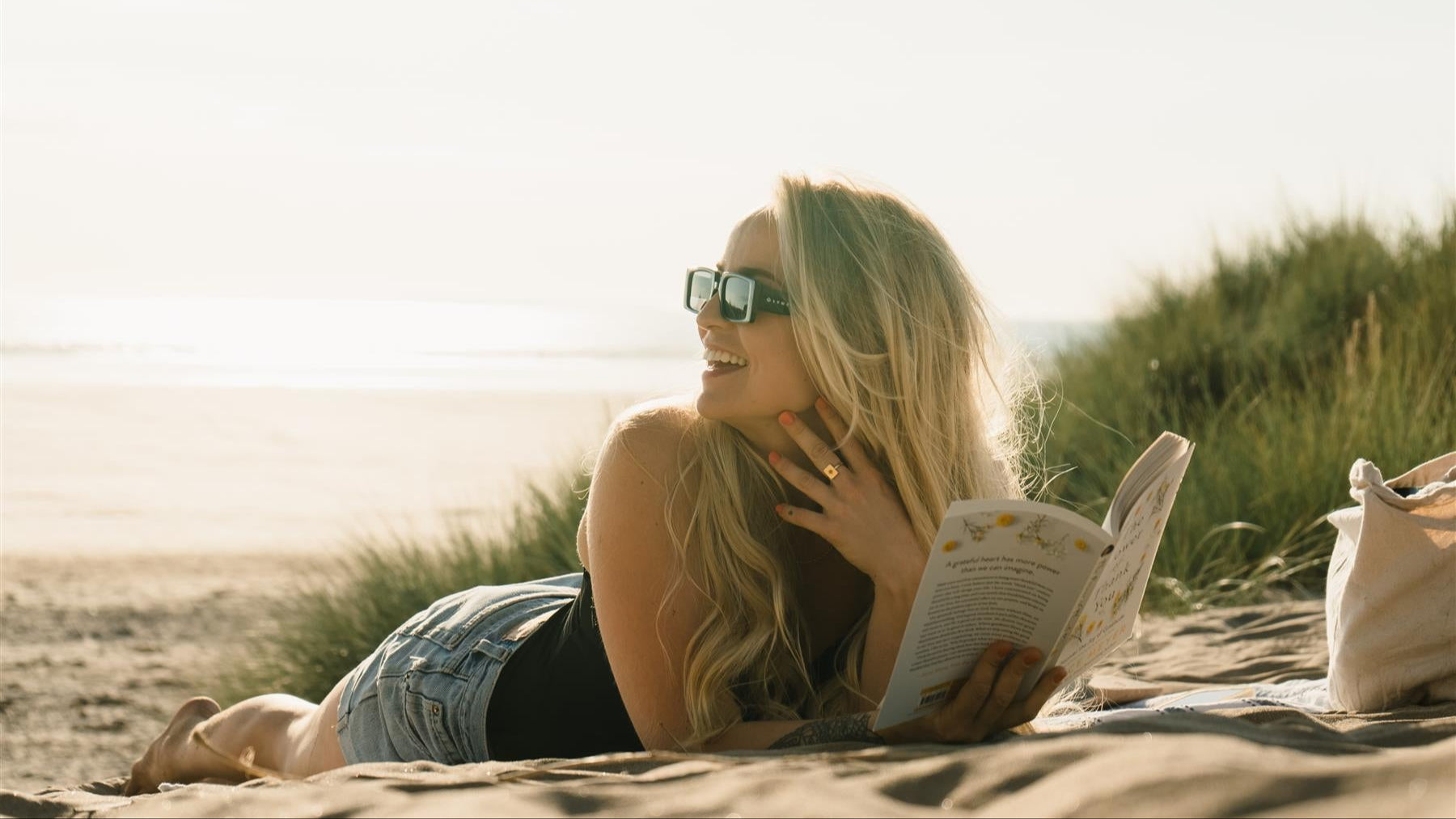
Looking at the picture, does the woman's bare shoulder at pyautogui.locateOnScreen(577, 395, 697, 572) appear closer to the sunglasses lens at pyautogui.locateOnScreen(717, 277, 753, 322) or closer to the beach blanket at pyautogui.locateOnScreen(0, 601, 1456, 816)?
the sunglasses lens at pyautogui.locateOnScreen(717, 277, 753, 322)

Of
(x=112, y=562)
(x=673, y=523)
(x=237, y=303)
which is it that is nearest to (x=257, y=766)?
(x=673, y=523)

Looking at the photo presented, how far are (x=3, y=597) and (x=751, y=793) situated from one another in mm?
7566

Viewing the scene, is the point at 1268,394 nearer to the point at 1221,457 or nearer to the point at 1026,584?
the point at 1221,457

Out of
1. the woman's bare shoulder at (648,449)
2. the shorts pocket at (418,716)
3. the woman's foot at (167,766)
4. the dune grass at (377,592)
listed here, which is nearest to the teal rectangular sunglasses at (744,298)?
the woman's bare shoulder at (648,449)

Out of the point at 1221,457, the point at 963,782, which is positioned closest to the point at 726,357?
the point at 963,782

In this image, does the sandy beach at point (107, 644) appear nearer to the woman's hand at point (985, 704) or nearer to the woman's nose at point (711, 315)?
the woman's nose at point (711, 315)

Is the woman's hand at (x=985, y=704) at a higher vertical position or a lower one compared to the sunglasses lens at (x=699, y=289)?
Result: lower

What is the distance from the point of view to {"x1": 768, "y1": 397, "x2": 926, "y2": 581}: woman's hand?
239cm

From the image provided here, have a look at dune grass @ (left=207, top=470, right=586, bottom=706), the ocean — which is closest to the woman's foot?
the ocean

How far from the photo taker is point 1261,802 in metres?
1.46

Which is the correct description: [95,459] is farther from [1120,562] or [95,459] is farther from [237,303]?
[237,303]

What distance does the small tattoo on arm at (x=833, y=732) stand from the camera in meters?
2.21

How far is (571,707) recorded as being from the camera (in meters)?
2.64

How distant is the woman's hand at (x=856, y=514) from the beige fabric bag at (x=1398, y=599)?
0.88 metres
